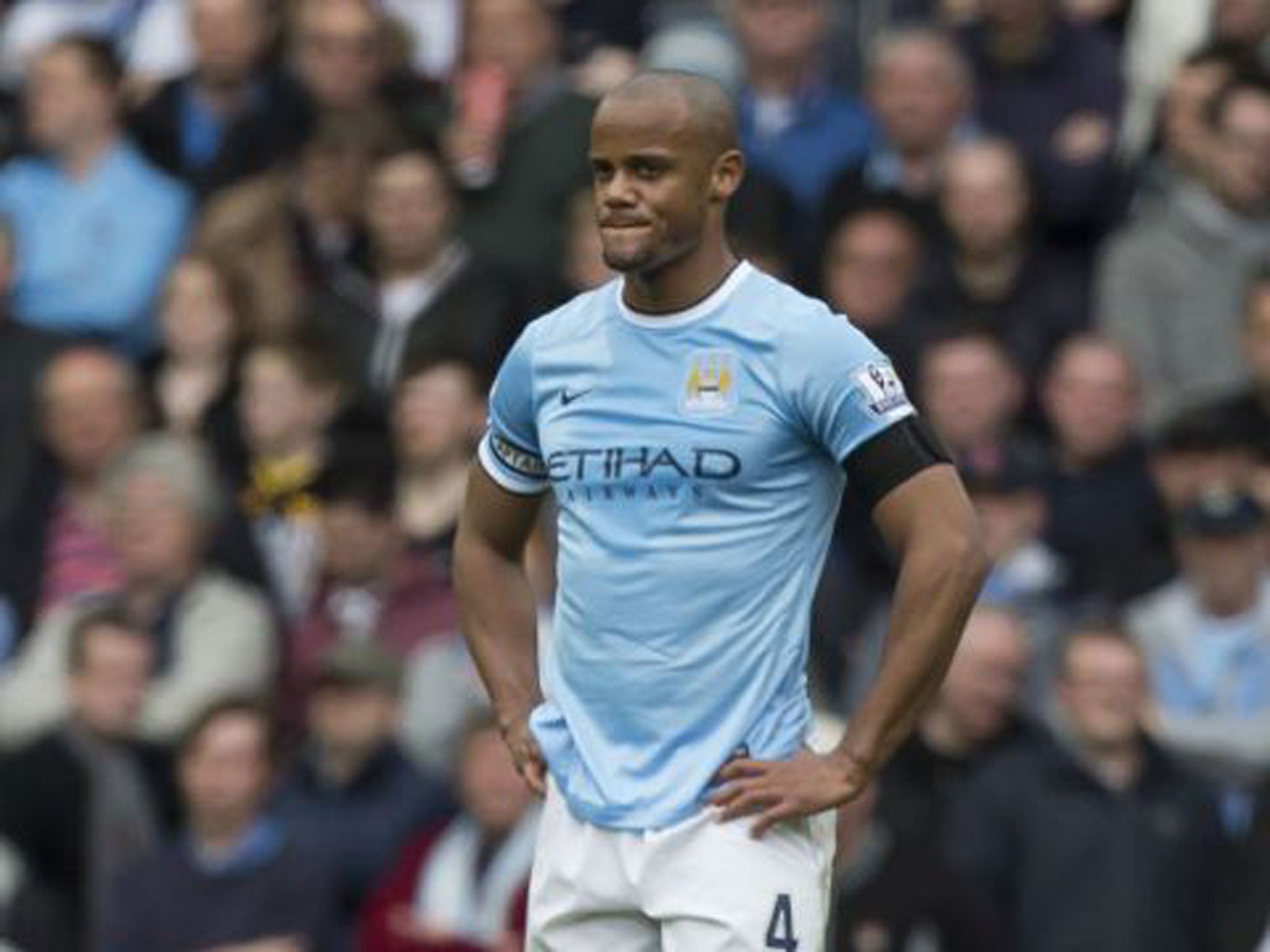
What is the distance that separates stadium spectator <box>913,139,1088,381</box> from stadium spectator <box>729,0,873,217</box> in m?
0.79

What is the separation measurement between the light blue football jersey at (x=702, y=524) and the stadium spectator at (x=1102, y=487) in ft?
17.9

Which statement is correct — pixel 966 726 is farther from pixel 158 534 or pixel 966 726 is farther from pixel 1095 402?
pixel 158 534

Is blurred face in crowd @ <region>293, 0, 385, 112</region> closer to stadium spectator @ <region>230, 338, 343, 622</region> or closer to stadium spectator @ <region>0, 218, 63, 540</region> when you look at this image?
stadium spectator @ <region>0, 218, 63, 540</region>

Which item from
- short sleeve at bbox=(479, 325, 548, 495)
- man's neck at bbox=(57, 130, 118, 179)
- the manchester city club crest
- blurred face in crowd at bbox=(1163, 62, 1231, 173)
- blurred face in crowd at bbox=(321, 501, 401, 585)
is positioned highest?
the manchester city club crest

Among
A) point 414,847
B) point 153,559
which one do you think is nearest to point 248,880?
point 414,847

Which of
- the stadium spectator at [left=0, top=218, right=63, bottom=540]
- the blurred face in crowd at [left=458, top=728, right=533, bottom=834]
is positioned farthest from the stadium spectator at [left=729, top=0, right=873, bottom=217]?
the blurred face in crowd at [left=458, top=728, right=533, bottom=834]

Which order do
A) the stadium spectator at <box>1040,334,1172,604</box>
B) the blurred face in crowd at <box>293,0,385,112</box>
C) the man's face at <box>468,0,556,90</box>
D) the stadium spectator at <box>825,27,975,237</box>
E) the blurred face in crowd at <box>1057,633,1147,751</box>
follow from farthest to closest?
1. the blurred face in crowd at <box>293,0,385,112</box>
2. the man's face at <box>468,0,556,90</box>
3. the stadium spectator at <box>825,27,975,237</box>
4. the stadium spectator at <box>1040,334,1172,604</box>
5. the blurred face in crowd at <box>1057,633,1147,751</box>

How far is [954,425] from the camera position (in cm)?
1320

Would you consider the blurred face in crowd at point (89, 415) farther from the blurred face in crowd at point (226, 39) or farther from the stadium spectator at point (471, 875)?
the stadium spectator at point (471, 875)

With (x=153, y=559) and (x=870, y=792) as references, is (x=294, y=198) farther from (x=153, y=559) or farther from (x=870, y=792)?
(x=870, y=792)

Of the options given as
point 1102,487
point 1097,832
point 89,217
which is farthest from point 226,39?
point 1097,832

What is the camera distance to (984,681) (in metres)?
12.0

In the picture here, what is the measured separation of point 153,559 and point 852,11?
452 cm

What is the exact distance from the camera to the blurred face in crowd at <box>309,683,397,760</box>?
12.3 m
